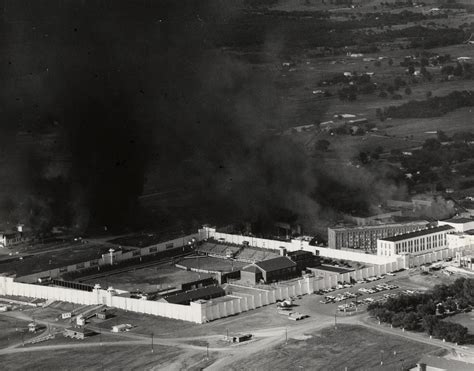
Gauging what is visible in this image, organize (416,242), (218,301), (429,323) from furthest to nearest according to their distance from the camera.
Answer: (416,242), (218,301), (429,323)

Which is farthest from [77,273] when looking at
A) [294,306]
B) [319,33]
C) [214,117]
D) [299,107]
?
[319,33]

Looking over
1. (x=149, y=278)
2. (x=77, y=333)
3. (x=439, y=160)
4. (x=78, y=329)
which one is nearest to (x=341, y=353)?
(x=77, y=333)

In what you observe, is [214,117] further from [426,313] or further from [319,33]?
[319,33]

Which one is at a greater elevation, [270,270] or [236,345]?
[270,270]

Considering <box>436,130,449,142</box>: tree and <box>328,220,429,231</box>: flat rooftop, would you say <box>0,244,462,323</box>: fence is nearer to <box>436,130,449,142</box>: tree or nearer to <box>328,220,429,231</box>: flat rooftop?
<box>328,220,429,231</box>: flat rooftop

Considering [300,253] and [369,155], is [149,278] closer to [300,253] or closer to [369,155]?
[300,253]

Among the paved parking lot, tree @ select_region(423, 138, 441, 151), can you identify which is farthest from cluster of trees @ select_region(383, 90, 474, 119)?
the paved parking lot
